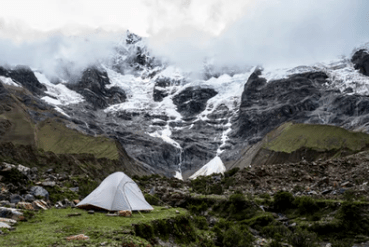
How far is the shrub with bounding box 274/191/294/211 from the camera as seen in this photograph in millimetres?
22172

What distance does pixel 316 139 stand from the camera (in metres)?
74.2

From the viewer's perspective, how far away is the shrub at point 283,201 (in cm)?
2217

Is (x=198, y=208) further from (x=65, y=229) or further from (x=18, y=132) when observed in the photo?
(x=18, y=132)

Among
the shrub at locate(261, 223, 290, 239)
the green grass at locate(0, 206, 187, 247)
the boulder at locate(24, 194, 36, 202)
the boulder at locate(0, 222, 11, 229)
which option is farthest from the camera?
the shrub at locate(261, 223, 290, 239)

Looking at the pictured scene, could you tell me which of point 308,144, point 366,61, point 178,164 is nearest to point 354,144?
point 308,144

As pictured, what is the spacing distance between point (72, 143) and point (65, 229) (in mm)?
89210

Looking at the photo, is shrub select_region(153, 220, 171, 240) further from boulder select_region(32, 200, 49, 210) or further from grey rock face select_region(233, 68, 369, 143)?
grey rock face select_region(233, 68, 369, 143)

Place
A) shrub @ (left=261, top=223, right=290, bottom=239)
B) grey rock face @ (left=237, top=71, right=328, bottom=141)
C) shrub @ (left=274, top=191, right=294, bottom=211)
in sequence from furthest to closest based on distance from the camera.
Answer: grey rock face @ (left=237, top=71, right=328, bottom=141)
shrub @ (left=274, top=191, right=294, bottom=211)
shrub @ (left=261, top=223, right=290, bottom=239)

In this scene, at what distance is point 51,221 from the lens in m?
11.2

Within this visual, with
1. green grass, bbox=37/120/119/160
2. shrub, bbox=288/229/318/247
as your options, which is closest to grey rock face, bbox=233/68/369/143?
green grass, bbox=37/120/119/160

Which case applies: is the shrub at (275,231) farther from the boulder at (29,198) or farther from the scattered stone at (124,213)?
the boulder at (29,198)

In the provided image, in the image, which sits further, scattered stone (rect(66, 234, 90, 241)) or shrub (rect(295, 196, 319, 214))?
shrub (rect(295, 196, 319, 214))

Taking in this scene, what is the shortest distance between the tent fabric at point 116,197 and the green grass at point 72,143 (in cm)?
7766

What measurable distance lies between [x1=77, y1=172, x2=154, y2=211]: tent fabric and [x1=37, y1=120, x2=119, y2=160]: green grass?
255 ft
